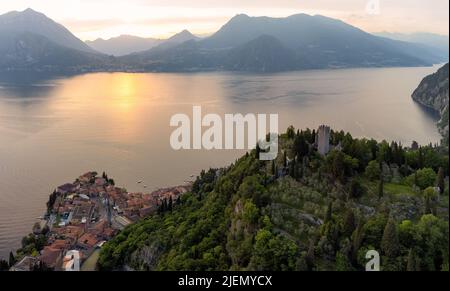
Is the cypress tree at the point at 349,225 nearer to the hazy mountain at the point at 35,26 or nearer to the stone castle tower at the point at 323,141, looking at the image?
the stone castle tower at the point at 323,141

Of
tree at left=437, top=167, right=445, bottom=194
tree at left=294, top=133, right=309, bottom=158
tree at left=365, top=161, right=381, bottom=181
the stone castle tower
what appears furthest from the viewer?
the stone castle tower

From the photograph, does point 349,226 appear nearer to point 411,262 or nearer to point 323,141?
point 411,262

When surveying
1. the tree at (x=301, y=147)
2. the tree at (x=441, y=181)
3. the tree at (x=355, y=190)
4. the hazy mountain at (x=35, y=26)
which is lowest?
the tree at (x=355, y=190)

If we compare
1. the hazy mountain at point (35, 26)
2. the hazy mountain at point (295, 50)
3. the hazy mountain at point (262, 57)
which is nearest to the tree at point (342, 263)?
the hazy mountain at point (262, 57)

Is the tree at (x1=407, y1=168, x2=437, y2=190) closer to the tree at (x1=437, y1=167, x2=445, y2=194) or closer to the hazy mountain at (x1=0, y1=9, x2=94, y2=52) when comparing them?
the tree at (x1=437, y1=167, x2=445, y2=194)

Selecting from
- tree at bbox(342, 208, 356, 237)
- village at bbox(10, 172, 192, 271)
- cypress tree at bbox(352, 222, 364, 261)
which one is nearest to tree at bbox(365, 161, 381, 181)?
tree at bbox(342, 208, 356, 237)
